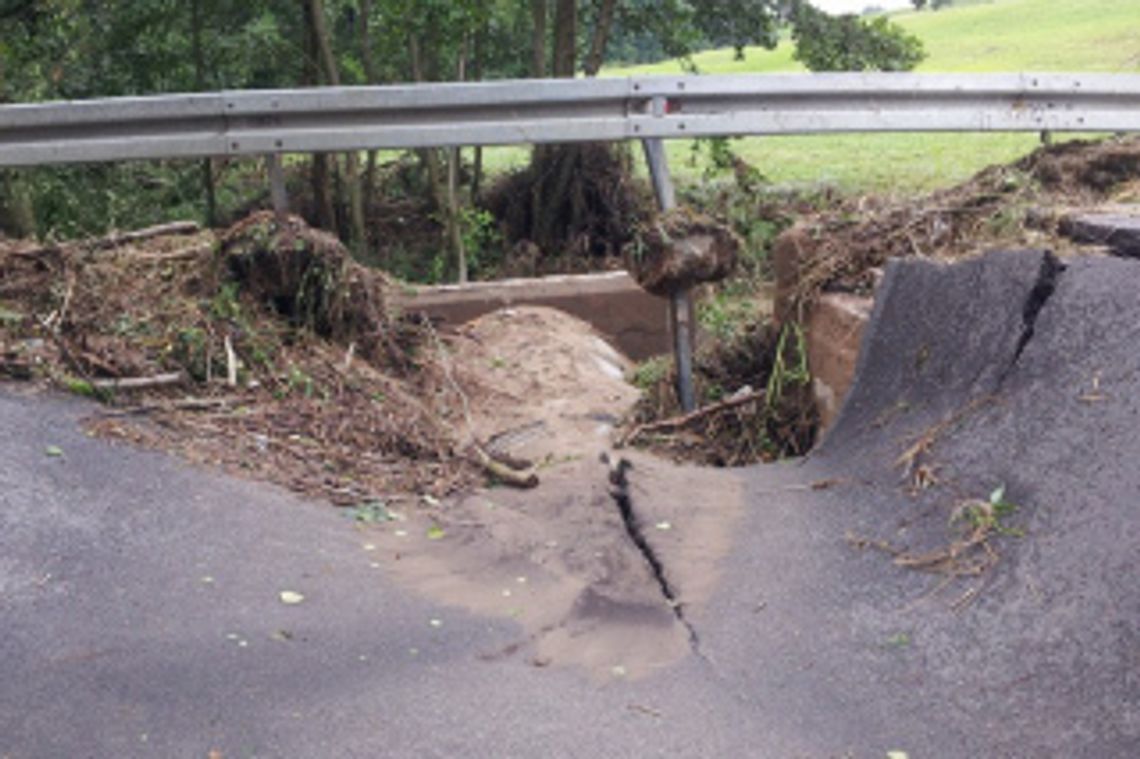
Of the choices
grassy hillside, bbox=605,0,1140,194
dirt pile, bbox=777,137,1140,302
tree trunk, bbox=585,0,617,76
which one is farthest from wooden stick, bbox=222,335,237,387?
tree trunk, bbox=585,0,617,76

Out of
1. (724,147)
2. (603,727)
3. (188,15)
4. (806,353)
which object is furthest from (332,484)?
(188,15)

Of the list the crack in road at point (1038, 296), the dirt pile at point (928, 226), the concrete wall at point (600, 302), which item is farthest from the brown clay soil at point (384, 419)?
the concrete wall at point (600, 302)

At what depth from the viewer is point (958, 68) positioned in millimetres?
20609

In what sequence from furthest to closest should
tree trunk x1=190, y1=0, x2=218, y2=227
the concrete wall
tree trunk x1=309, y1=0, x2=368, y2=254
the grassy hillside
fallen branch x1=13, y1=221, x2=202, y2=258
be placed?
1. tree trunk x1=190, y1=0, x2=218, y2=227
2. tree trunk x1=309, y1=0, x2=368, y2=254
3. the grassy hillside
4. the concrete wall
5. fallen branch x1=13, y1=221, x2=202, y2=258

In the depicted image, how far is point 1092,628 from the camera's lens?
3.14 meters

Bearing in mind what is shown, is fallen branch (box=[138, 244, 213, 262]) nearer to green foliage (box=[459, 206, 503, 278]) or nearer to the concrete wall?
the concrete wall

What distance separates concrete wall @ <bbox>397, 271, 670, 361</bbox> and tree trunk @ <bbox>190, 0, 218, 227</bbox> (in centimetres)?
590

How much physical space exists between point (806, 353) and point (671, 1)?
414 inches

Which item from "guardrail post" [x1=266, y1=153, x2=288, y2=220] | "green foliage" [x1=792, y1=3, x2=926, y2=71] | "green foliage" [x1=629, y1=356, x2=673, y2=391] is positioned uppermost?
"green foliage" [x1=792, y1=3, x2=926, y2=71]

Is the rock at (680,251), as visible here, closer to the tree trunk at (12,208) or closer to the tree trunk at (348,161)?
the tree trunk at (348,161)

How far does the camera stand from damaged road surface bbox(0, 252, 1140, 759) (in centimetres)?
297

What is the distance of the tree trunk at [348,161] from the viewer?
1236 cm

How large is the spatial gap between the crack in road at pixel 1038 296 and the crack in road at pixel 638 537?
4.46ft

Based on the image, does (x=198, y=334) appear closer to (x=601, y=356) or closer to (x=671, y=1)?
(x=601, y=356)
